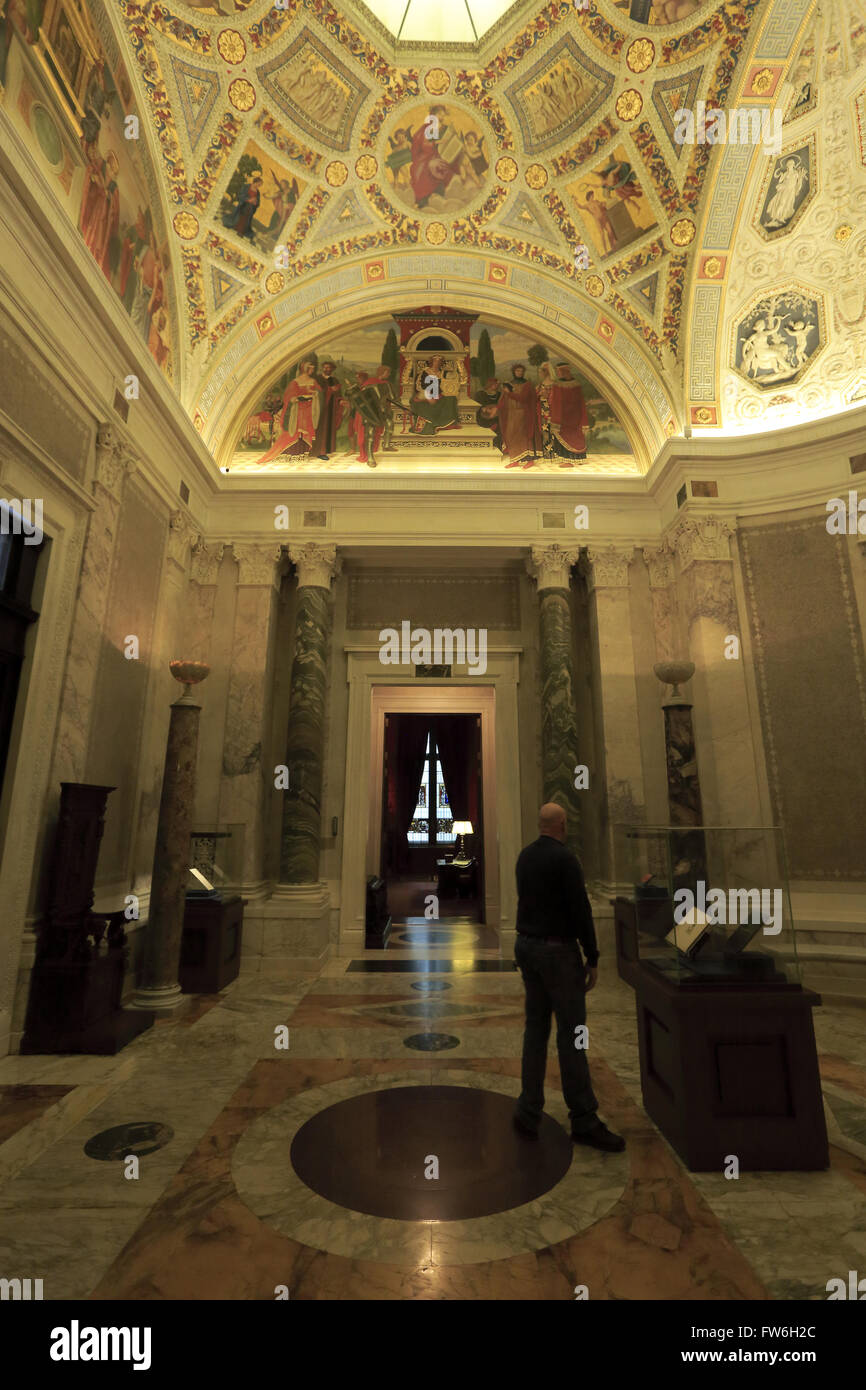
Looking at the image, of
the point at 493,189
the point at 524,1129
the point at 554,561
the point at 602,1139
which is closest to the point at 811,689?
the point at 554,561

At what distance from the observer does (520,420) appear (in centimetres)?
1017

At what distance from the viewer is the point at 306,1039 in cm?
545

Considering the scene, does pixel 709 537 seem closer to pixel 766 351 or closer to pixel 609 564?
pixel 609 564

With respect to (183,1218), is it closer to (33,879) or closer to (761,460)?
(33,879)

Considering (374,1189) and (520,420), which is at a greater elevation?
(520,420)

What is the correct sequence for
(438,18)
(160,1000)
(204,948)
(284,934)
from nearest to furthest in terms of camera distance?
(160,1000) → (204,948) → (438,18) → (284,934)

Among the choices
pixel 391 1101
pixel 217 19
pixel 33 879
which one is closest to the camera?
pixel 391 1101

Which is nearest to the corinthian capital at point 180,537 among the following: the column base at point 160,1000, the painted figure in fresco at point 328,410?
the painted figure in fresco at point 328,410

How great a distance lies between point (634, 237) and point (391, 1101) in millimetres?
10527

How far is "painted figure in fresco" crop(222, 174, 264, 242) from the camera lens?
843 cm

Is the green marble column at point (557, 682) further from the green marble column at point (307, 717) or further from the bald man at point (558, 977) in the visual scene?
the bald man at point (558, 977)

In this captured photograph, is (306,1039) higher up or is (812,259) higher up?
(812,259)

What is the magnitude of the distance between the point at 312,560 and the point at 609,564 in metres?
4.34

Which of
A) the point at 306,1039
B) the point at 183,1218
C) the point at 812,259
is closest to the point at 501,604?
the point at 812,259
